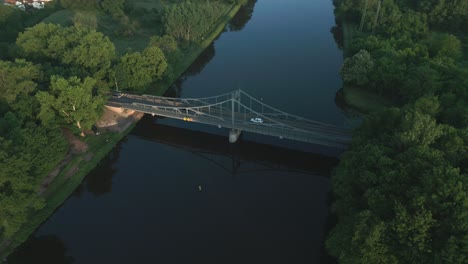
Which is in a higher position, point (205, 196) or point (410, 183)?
point (410, 183)

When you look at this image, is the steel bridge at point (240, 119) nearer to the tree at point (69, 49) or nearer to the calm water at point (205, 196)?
the calm water at point (205, 196)

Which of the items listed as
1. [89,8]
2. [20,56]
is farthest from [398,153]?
[89,8]

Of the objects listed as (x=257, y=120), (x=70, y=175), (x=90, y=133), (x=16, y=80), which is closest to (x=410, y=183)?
(x=257, y=120)

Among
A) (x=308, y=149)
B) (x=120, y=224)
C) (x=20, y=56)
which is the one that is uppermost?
(x=20, y=56)

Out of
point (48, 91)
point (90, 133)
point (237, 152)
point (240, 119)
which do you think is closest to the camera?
point (48, 91)

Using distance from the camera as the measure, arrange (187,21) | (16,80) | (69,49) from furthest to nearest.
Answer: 1. (187,21)
2. (69,49)
3. (16,80)

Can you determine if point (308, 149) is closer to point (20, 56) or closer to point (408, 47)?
point (408, 47)

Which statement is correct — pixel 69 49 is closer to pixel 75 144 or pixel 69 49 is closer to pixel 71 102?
pixel 71 102
